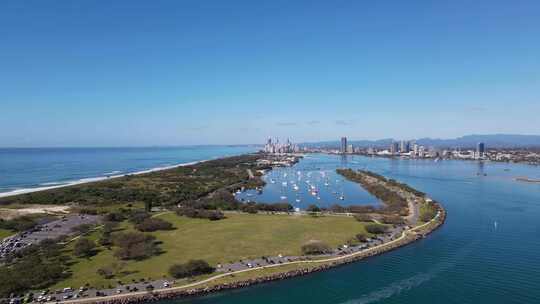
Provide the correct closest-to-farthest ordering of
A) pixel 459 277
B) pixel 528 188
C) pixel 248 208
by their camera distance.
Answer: pixel 459 277 → pixel 248 208 → pixel 528 188

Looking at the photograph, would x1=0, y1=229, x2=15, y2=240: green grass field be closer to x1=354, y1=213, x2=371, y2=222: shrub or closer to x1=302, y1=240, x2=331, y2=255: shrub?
x1=302, y1=240, x2=331, y2=255: shrub

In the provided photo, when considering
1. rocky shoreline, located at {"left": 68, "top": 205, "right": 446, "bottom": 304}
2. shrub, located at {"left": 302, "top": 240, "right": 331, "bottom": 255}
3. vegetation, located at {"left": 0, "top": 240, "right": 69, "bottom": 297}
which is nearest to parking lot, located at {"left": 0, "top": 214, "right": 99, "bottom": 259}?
vegetation, located at {"left": 0, "top": 240, "right": 69, "bottom": 297}

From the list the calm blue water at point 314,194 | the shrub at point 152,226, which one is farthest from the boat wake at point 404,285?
the calm blue water at point 314,194

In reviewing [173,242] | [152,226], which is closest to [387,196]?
[152,226]

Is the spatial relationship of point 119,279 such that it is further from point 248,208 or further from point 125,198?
point 125,198

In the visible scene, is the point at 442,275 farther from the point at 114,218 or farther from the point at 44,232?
the point at 44,232

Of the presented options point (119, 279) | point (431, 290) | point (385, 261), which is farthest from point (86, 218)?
point (431, 290)
